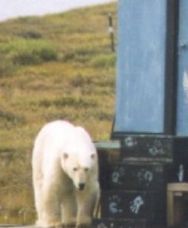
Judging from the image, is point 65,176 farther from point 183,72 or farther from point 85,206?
point 183,72

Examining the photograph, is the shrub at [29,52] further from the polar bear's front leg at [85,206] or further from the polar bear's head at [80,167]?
the polar bear's head at [80,167]

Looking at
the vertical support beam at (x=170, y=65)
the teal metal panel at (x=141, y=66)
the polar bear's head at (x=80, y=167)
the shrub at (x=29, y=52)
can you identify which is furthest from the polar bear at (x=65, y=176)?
the shrub at (x=29, y=52)

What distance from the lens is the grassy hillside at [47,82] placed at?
19.1 meters

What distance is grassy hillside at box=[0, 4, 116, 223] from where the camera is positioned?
62.8ft

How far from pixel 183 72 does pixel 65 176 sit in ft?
4.83

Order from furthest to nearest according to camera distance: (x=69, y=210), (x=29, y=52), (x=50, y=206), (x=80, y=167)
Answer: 1. (x=29, y=52)
2. (x=69, y=210)
3. (x=50, y=206)
4. (x=80, y=167)

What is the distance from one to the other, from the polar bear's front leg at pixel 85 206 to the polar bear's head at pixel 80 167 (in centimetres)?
27

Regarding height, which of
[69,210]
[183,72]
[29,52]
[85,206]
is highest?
[183,72]

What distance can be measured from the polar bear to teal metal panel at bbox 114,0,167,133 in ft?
1.99

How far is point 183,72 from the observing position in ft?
41.4

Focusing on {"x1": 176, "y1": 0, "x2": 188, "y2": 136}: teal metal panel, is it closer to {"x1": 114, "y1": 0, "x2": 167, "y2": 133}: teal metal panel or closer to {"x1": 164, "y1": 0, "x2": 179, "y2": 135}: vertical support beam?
{"x1": 164, "y1": 0, "x2": 179, "y2": 135}: vertical support beam

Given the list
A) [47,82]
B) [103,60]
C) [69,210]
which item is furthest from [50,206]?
[103,60]

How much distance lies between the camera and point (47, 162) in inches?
495

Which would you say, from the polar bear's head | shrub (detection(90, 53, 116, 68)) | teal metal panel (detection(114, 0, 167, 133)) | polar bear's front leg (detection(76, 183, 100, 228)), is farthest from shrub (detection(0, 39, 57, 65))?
the polar bear's head
